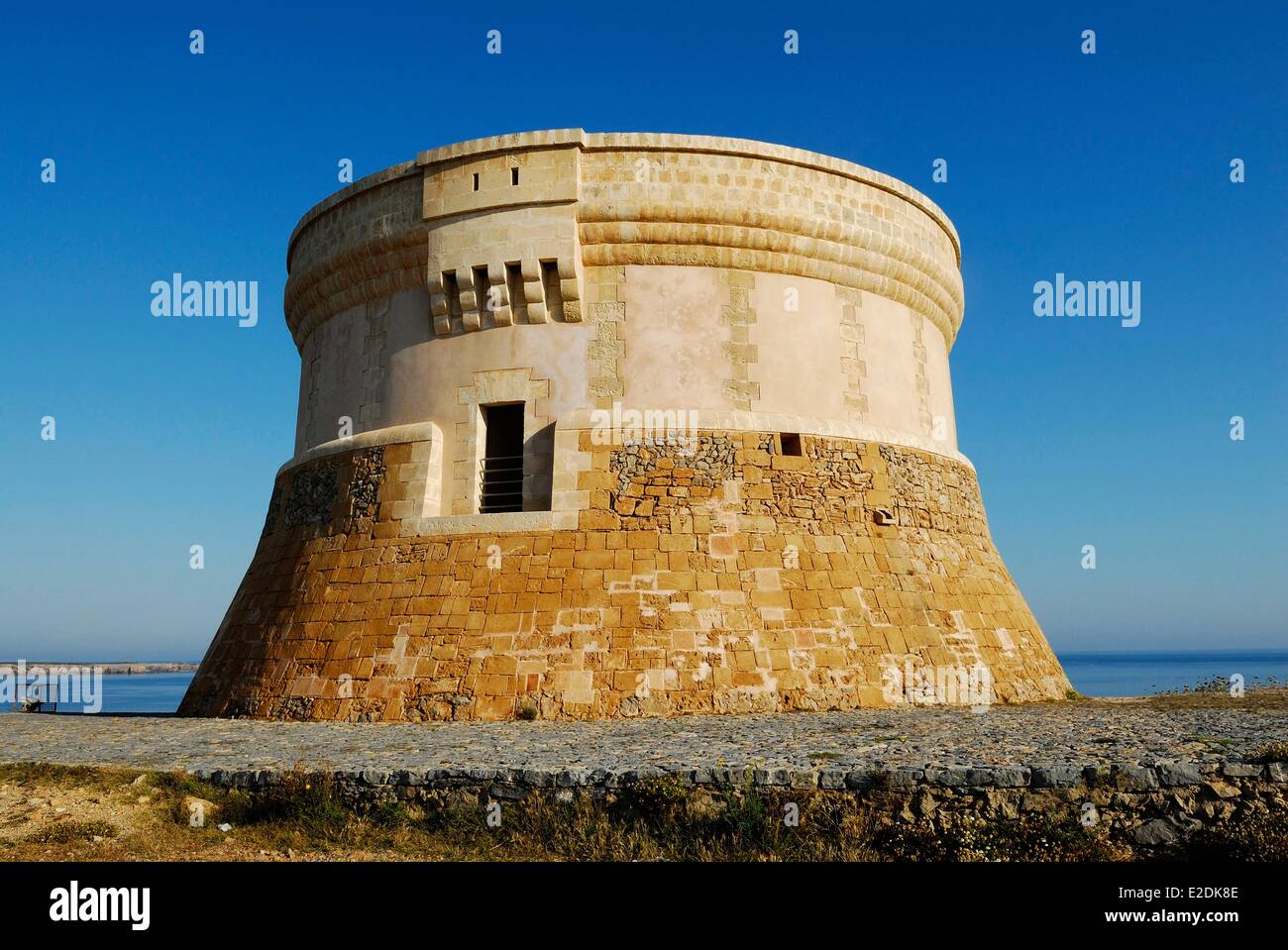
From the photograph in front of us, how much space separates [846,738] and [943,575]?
541 centimetres

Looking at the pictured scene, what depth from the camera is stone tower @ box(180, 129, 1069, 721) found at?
36.0ft

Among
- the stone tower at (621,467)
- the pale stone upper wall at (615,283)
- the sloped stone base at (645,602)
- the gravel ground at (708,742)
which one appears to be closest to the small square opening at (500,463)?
the stone tower at (621,467)

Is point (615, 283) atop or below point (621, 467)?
atop

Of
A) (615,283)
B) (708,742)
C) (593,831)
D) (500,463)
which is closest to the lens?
(593,831)

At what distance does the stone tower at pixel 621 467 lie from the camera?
11.0 metres

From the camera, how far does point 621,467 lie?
1191 cm

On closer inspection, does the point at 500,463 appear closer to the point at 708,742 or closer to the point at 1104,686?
the point at 708,742

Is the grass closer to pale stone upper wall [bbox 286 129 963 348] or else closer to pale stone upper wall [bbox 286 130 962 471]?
pale stone upper wall [bbox 286 130 962 471]

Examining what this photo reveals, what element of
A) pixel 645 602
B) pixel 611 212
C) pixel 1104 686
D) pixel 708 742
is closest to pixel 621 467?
pixel 645 602

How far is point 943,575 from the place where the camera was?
12.7 m

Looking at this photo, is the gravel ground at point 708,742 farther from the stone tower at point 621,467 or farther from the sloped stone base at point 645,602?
the stone tower at point 621,467

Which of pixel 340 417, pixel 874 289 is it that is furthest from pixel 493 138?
pixel 874 289

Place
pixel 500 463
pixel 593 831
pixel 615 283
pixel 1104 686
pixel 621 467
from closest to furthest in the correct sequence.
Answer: pixel 593 831 < pixel 621 467 < pixel 615 283 < pixel 500 463 < pixel 1104 686
